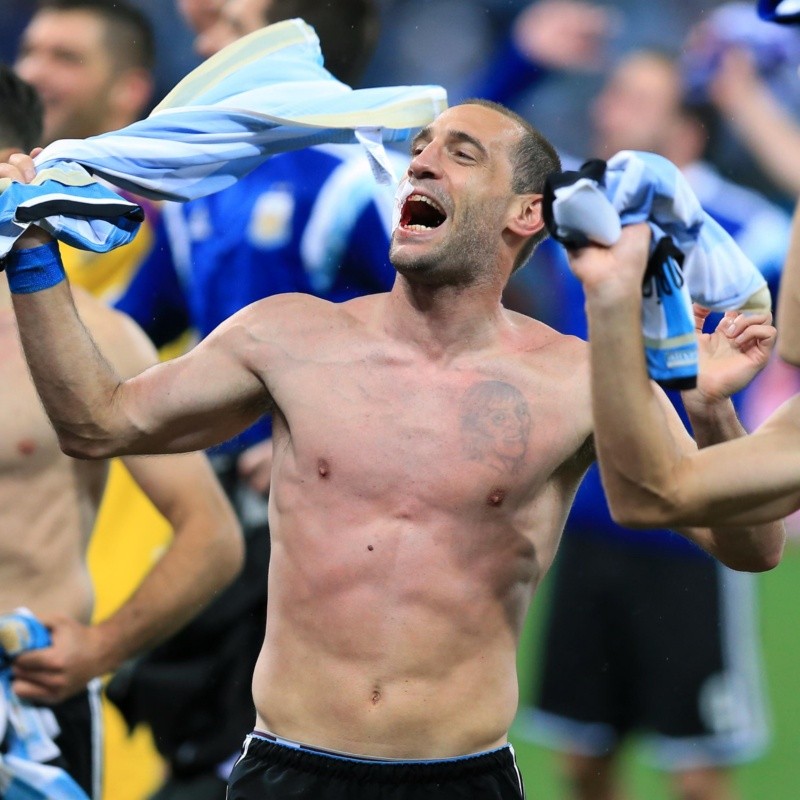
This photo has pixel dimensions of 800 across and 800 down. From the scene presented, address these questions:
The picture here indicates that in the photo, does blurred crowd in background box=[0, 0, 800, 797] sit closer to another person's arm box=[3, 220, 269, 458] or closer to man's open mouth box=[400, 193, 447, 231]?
man's open mouth box=[400, 193, 447, 231]

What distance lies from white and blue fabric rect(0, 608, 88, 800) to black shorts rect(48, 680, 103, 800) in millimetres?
54

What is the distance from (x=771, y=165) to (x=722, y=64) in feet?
2.56

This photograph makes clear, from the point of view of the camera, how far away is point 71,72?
548 cm

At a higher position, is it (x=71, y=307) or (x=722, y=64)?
(x=71, y=307)

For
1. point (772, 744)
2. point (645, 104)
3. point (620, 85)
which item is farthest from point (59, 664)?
point (772, 744)

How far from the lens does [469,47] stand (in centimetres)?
945

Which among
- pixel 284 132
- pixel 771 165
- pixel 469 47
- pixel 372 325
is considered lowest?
pixel 469 47

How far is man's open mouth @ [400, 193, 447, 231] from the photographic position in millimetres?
3064

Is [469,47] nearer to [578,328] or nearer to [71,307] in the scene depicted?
[578,328]

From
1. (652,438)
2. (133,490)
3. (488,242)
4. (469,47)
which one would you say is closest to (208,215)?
(133,490)

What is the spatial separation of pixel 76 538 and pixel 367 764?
1.14 m

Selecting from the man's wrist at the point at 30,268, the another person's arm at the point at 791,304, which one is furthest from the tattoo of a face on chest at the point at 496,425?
the man's wrist at the point at 30,268

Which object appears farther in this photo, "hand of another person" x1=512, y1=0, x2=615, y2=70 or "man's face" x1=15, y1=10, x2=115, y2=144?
"hand of another person" x1=512, y1=0, x2=615, y2=70

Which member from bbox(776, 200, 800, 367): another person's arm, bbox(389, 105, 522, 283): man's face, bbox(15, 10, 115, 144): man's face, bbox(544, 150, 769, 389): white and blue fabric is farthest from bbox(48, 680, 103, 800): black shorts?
bbox(15, 10, 115, 144): man's face
